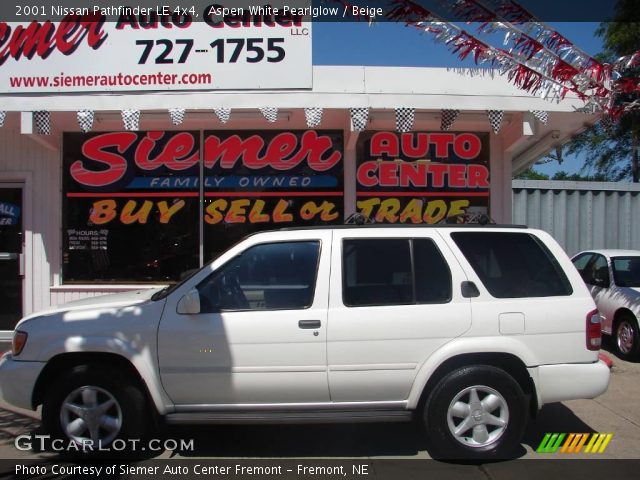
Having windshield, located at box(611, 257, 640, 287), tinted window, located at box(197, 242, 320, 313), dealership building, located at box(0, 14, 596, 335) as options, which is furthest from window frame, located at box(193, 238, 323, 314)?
windshield, located at box(611, 257, 640, 287)

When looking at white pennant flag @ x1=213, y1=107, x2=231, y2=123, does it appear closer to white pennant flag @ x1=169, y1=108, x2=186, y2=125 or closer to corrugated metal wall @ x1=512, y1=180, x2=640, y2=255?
white pennant flag @ x1=169, y1=108, x2=186, y2=125

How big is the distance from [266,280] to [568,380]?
7.75 feet

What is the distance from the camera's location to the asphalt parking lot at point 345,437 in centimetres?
468

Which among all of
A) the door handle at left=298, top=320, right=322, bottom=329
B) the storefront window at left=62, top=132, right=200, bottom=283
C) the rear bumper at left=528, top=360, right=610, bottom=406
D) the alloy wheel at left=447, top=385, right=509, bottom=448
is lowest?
the alloy wheel at left=447, top=385, right=509, bottom=448

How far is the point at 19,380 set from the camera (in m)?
4.40

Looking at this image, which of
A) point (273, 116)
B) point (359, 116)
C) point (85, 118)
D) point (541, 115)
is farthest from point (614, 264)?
point (85, 118)

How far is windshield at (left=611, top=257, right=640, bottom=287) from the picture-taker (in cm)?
848

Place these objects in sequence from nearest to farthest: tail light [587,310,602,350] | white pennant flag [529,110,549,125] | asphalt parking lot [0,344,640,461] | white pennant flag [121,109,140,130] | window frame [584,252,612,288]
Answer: tail light [587,310,602,350] < asphalt parking lot [0,344,640,461] < white pennant flag [121,109,140,130] < white pennant flag [529,110,549,125] < window frame [584,252,612,288]

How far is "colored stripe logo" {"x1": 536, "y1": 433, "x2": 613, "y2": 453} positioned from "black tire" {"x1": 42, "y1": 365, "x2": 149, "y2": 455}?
3.14 metres

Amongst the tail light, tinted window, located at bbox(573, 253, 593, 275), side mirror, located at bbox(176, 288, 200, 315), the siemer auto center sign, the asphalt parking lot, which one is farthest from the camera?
tinted window, located at bbox(573, 253, 593, 275)

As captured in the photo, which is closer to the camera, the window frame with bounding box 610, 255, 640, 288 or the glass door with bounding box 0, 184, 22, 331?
the window frame with bounding box 610, 255, 640, 288

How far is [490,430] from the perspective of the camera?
175 inches

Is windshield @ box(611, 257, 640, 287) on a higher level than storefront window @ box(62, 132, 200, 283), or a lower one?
lower

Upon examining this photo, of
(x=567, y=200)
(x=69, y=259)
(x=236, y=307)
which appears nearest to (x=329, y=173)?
(x=69, y=259)
